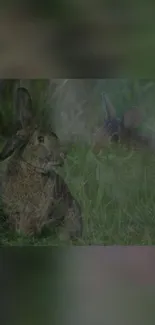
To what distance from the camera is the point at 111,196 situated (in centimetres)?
121

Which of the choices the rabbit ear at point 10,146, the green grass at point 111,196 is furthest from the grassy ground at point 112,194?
the rabbit ear at point 10,146

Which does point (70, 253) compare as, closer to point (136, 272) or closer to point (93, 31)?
point (136, 272)

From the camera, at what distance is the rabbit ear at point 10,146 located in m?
1.21

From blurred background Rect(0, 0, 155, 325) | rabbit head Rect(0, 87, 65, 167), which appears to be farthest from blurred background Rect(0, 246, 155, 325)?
rabbit head Rect(0, 87, 65, 167)

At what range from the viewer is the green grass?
3.96 ft

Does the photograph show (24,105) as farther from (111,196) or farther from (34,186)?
(111,196)

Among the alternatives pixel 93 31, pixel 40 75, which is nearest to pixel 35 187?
pixel 40 75

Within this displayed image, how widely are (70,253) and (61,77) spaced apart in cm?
44

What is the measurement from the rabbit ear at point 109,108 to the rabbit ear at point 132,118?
3 centimetres

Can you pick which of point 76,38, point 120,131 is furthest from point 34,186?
point 76,38

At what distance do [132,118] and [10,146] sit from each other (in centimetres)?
31

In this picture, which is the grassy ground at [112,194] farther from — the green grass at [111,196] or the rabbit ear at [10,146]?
the rabbit ear at [10,146]

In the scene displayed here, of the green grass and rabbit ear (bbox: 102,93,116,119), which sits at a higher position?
rabbit ear (bbox: 102,93,116,119)

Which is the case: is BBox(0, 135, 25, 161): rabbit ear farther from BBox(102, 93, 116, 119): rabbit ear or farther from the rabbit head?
BBox(102, 93, 116, 119): rabbit ear
